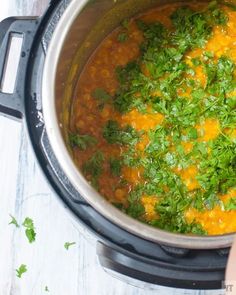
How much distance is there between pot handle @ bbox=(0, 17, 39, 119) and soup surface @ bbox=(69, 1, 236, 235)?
23 centimetres

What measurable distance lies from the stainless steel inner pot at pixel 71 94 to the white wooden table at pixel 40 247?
0.30 metres

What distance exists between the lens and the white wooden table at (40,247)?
1572mm

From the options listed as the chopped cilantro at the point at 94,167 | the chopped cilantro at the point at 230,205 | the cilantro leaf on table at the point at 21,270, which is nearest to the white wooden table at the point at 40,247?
the cilantro leaf on table at the point at 21,270

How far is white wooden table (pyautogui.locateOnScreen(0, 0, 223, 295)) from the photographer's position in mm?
1572

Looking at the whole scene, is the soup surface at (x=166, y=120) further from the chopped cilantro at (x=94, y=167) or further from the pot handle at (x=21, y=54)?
the pot handle at (x=21, y=54)

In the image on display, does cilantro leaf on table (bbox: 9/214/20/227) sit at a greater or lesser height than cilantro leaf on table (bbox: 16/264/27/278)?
greater

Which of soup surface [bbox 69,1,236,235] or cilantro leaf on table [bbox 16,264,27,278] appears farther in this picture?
cilantro leaf on table [bbox 16,264,27,278]

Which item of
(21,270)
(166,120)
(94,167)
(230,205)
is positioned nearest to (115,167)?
(94,167)

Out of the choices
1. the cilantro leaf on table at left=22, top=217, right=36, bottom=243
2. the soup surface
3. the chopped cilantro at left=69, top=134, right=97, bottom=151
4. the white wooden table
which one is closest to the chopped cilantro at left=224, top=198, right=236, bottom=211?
the soup surface

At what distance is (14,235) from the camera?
1.61 meters

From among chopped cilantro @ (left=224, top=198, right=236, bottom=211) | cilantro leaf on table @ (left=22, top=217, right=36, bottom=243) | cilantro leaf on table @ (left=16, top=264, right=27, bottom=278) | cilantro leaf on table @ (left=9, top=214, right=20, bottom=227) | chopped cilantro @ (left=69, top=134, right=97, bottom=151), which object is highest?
chopped cilantro @ (left=69, top=134, right=97, bottom=151)

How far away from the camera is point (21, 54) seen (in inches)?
51.0

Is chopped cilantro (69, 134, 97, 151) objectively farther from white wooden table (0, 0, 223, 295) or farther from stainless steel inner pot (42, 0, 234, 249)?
white wooden table (0, 0, 223, 295)

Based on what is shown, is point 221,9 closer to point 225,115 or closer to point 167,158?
point 225,115
